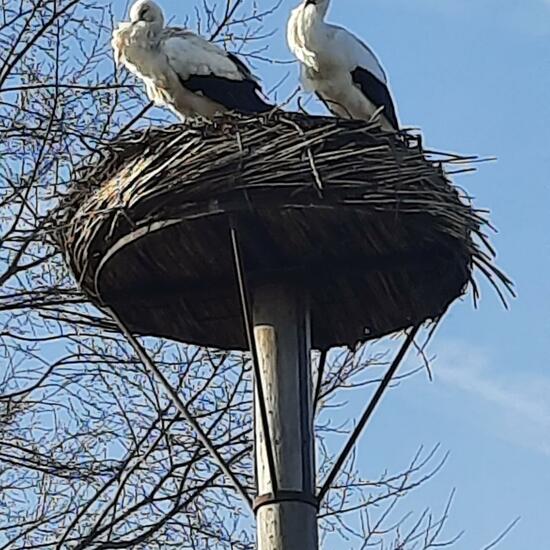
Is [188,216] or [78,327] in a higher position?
[78,327]

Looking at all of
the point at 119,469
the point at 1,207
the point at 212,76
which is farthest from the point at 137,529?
the point at 212,76

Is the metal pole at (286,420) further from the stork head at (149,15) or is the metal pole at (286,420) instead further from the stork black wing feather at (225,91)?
the stork head at (149,15)

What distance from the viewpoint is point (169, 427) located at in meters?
8.16

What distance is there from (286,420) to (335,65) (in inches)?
81.1

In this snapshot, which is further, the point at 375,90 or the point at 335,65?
the point at 375,90

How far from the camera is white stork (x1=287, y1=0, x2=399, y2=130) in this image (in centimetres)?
648

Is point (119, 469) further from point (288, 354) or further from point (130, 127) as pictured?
point (288, 354)

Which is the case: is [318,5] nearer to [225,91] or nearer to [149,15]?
[225,91]

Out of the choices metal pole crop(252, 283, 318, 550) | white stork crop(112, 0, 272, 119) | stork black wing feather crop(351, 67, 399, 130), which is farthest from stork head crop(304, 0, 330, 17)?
metal pole crop(252, 283, 318, 550)

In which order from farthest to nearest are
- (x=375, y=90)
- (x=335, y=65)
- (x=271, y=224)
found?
(x=375, y=90) < (x=335, y=65) < (x=271, y=224)

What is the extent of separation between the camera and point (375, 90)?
6.68 metres

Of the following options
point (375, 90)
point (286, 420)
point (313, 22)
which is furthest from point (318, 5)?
point (286, 420)

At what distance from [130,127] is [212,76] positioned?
6.05ft

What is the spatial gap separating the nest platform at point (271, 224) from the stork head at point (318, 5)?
58.9 inches
